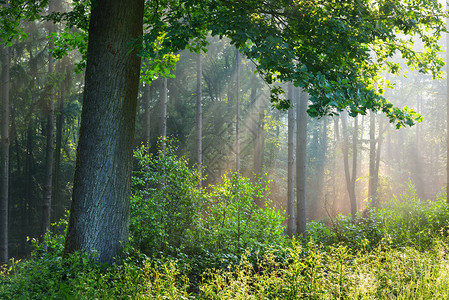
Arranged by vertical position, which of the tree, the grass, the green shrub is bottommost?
the grass

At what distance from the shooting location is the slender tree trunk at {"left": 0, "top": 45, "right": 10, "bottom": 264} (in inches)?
479

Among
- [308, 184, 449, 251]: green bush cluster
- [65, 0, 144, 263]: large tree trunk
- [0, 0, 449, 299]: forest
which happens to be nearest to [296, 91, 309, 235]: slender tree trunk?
[308, 184, 449, 251]: green bush cluster

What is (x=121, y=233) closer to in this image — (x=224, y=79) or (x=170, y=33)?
(x=170, y=33)

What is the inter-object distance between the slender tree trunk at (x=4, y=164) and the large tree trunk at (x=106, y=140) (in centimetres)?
907

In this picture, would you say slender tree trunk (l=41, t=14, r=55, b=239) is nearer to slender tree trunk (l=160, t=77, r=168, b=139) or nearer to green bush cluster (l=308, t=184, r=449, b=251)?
slender tree trunk (l=160, t=77, r=168, b=139)

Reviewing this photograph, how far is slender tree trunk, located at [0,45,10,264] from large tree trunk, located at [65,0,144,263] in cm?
907

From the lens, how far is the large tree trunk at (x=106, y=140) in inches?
198

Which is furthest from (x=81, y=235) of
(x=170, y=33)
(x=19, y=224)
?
(x=19, y=224)

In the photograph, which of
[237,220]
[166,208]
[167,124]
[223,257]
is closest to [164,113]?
[167,124]

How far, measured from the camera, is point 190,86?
24.2 metres

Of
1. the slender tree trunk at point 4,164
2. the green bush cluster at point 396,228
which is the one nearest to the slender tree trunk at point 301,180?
the green bush cluster at point 396,228

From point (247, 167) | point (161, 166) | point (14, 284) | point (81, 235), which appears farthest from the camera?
point (247, 167)

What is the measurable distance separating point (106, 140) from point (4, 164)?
9.88 metres

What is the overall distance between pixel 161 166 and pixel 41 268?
9.16ft
